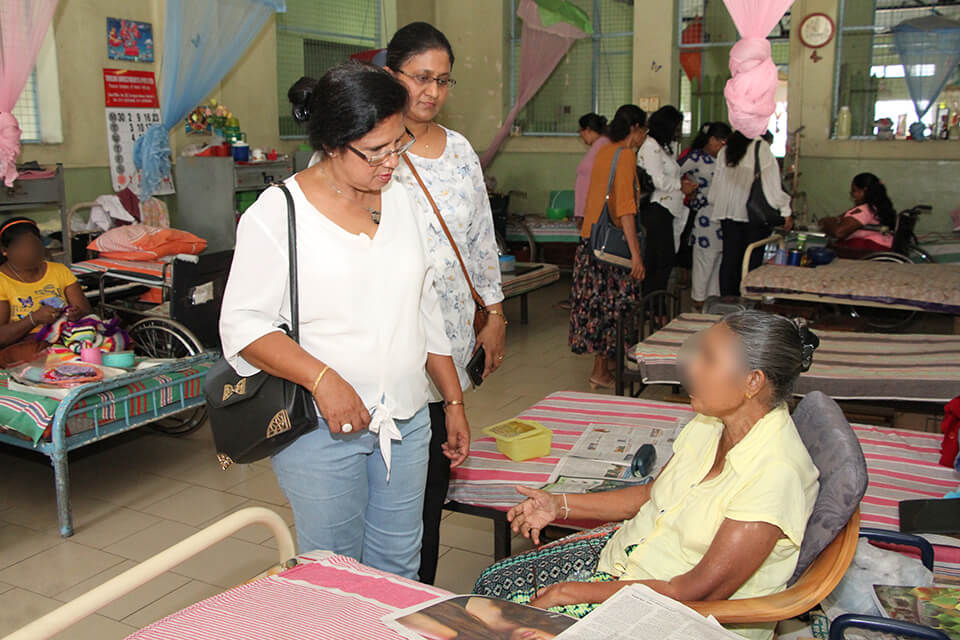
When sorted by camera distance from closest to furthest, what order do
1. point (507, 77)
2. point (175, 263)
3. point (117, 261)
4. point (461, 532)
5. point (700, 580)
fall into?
1. point (700, 580)
2. point (461, 532)
3. point (175, 263)
4. point (117, 261)
5. point (507, 77)

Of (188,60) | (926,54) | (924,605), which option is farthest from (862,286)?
(188,60)

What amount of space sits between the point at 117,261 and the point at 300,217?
4.39 meters

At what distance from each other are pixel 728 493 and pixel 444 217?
0.99 metres

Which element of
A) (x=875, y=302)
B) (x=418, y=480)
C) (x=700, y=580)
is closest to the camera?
(x=700, y=580)

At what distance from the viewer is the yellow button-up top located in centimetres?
175

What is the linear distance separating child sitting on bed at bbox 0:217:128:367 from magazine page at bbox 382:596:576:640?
3.12 metres

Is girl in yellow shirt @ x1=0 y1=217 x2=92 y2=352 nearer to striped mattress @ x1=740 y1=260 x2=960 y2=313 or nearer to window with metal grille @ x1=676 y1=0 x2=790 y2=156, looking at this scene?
striped mattress @ x1=740 y1=260 x2=960 y2=313

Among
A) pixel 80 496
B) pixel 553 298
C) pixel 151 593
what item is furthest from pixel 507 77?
pixel 151 593

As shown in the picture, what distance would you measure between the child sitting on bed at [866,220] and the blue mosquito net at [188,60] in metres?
5.15

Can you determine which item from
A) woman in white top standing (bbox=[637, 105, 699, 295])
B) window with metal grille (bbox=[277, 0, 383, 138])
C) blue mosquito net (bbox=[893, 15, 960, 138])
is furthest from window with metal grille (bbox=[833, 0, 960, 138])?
window with metal grille (bbox=[277, 0, 383, 138])

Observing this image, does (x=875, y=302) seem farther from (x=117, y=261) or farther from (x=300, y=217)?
(x=117, y=261)

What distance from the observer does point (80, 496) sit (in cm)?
389

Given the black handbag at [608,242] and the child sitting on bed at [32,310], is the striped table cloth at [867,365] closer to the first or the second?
the black handbag at [608,242]

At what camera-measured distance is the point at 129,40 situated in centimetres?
654
